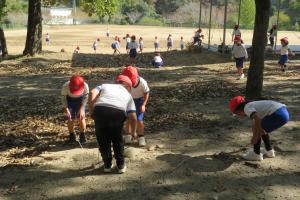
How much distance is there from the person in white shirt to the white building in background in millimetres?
99526

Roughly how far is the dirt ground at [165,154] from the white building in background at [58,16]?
92740mm

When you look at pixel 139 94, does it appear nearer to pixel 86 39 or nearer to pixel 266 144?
pixel 266 144

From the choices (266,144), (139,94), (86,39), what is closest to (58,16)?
(86,39)

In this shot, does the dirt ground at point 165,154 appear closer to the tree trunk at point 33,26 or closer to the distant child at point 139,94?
the distant child at point 139,94

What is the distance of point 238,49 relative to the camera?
52.4ft

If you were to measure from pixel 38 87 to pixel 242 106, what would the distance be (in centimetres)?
1031

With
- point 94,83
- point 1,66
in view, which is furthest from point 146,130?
point 1,66

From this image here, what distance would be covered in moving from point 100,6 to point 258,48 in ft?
53.1

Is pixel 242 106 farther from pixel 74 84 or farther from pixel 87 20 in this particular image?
pixel 87 20

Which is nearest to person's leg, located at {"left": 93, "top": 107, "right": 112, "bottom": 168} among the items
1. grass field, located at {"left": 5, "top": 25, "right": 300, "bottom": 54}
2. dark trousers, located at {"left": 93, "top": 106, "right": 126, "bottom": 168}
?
dark trousers, located at {"left": 93, "top": 106, "right": 126, "bottom": 168}

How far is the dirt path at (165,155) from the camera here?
634 centimetres

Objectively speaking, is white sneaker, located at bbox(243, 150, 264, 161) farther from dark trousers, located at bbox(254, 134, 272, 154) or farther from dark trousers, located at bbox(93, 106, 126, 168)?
dark trousers, located at bbox(93, 106, 126, 168)

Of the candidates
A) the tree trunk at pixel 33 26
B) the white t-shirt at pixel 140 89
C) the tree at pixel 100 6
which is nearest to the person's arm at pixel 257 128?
the white t-shirt at pixel 140 89

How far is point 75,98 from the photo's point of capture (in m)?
8.03
